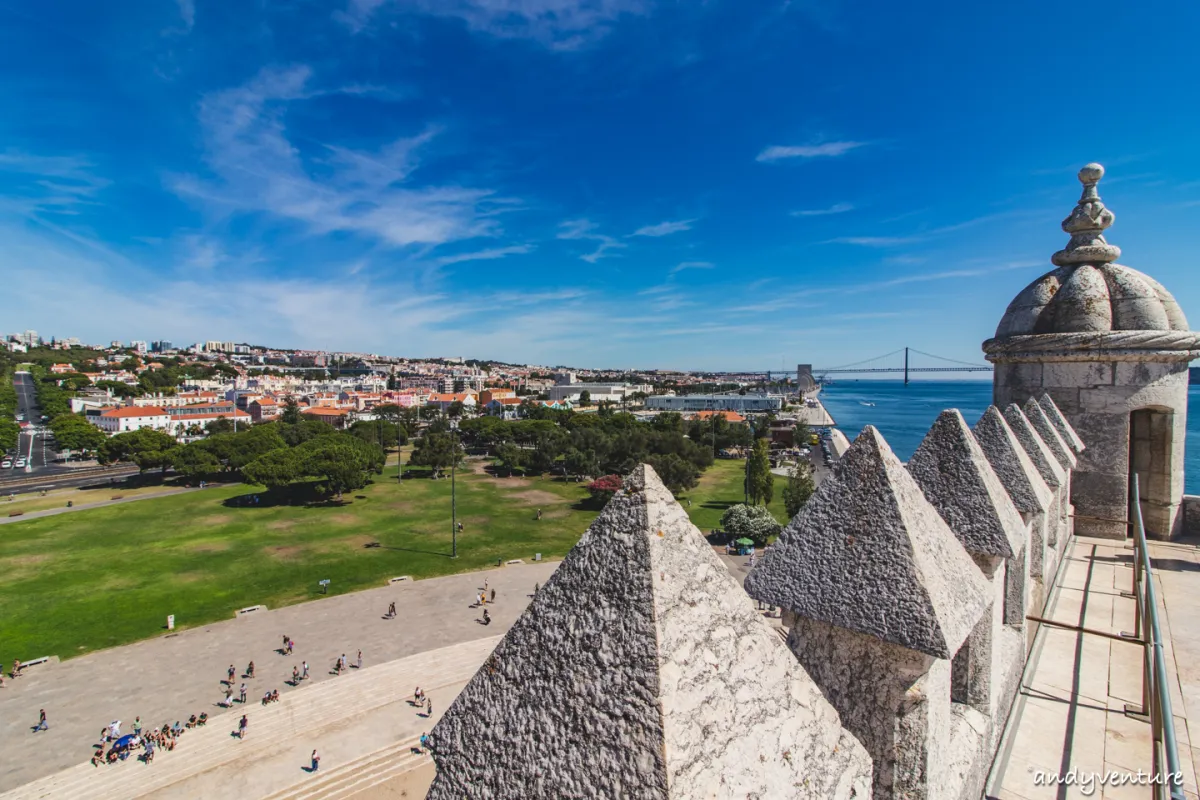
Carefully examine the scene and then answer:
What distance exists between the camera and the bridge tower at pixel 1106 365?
1060 cm

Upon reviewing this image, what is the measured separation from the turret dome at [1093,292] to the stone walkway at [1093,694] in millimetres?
4656

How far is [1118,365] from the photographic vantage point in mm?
10766

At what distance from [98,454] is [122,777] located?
57.3 meters

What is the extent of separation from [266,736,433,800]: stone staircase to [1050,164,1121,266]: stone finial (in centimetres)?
1848

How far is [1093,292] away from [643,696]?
13.1 m

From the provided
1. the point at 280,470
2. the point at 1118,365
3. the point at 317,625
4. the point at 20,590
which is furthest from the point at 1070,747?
the point at 280,470

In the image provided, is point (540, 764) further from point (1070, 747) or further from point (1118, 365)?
point (1118, 365)

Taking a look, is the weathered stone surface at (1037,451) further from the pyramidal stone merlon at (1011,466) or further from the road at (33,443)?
the road at (33,443)

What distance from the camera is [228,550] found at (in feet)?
108

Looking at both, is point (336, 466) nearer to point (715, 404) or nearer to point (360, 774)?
point (360, 774)

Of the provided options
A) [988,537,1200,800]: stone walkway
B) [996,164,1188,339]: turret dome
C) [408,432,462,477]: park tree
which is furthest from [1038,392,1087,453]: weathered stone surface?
[408,432,462,477]: park tree

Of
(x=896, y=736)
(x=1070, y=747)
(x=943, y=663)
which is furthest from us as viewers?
(x=1070, y=747)

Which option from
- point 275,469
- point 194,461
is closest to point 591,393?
point 194,461

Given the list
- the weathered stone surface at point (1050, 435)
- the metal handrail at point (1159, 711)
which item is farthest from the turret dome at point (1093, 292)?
the metal handrail at point (1159, 711)
